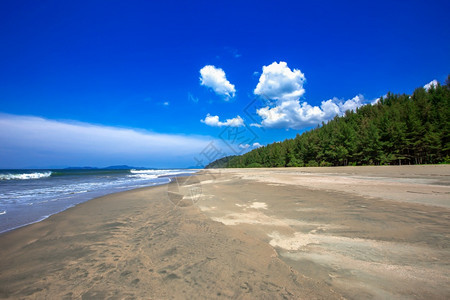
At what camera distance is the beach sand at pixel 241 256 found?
2.37m

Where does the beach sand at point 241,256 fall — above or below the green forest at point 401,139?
below

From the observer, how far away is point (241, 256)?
10.9 feet

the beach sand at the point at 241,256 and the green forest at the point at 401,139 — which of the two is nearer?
the beach sand at the point at 241,256

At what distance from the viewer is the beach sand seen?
7.78ft

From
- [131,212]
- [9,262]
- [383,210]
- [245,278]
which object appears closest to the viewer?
[245,278]

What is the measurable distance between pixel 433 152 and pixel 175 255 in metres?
45.0

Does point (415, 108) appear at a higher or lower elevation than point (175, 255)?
higher

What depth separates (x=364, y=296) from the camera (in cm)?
210

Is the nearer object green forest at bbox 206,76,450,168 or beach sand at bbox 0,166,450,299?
beach sand at bbox 0,166,450,299

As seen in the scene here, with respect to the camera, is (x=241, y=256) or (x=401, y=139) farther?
(x=401, y=139)

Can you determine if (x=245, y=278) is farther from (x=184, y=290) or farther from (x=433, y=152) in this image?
(x=433, y=152)

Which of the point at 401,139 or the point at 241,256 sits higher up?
the point at 401,139

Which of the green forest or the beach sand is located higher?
the green forest

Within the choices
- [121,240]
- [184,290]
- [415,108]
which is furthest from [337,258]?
[415,108]
